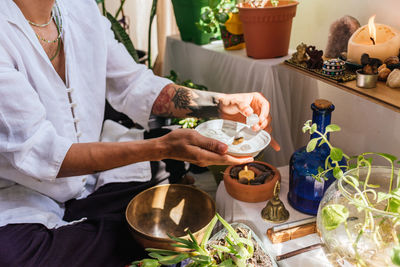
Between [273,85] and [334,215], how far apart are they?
83cm

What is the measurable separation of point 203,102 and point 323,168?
1.67ft

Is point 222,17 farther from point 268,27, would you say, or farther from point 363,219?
point 363,219

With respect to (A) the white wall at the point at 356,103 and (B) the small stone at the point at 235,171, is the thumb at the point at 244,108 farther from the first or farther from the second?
(A) the white wall at the point at 356,103

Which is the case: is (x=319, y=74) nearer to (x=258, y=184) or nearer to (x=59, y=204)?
(x=258, y=184)

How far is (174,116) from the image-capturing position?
140cm

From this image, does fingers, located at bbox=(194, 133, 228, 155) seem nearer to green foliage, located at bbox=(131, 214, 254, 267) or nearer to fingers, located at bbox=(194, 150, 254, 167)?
fingers, located at bbox=(194, 150, 254, 167)

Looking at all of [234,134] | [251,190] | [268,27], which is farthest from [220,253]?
[268,27]

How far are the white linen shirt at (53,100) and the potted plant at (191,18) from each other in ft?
1.71

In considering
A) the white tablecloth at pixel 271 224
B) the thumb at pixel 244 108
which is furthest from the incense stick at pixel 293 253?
the thumb at pixel 244 108

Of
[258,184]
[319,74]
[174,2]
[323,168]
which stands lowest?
[258,184]

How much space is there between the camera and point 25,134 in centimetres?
96

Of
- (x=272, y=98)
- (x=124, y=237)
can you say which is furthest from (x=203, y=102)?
(x=124, y=237)

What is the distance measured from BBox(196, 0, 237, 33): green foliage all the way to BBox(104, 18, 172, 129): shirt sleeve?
1.51ft

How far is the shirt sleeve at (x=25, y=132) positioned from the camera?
0.94 metres
